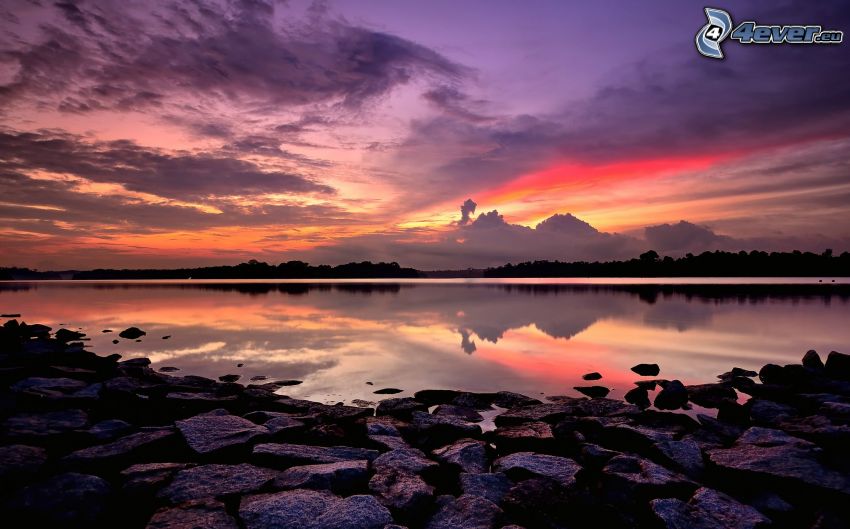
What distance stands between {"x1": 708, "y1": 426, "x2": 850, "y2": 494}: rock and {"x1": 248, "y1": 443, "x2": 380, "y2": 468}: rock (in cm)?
504

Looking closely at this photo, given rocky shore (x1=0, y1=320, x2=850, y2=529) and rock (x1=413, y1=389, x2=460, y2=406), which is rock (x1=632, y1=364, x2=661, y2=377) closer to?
rocky shore (x1=0, y1=320, x2=850, y2=529)

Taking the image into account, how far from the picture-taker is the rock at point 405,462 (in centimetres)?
638

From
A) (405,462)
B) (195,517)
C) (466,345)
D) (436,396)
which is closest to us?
(195,517)

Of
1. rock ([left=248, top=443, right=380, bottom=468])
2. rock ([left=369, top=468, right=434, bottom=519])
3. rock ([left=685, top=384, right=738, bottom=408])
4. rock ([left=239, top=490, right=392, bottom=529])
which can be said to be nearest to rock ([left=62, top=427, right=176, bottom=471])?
rock ([left=248, top=443, right=380, bottom=468])

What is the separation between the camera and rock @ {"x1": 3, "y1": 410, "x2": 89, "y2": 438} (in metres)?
7.38

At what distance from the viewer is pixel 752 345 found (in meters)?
19.9

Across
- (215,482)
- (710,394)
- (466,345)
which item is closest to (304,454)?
(215,482)

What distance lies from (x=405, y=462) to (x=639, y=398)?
697cm

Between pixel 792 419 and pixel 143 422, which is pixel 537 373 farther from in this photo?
pixel 143 422

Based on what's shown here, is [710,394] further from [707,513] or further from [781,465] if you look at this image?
[707,513]

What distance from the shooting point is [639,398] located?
36.1 feet

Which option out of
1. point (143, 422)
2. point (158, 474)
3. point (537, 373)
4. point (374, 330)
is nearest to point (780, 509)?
point (158, 474)

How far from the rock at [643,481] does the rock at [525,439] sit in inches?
50.7

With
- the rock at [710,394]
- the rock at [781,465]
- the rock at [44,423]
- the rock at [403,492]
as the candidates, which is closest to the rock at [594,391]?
the rock at [710,394]
